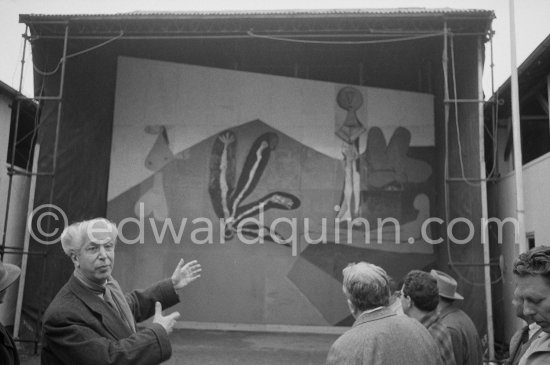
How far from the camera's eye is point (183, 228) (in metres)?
10.9

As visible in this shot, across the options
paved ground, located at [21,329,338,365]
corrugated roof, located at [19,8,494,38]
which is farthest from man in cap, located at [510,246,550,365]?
corrugated roof, located at [19,8,494,38]

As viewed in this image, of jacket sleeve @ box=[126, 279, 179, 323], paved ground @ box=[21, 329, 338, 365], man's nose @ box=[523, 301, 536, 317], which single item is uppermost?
man's nose @ box=[523, 301, 536, 317]

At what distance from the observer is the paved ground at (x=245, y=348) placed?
7.64 metres

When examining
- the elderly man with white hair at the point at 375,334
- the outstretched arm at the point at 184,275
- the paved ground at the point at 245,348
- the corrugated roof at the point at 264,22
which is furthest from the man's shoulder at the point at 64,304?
the corrugated roof at the point at 264,22

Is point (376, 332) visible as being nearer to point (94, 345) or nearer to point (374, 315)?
point (374, 315)

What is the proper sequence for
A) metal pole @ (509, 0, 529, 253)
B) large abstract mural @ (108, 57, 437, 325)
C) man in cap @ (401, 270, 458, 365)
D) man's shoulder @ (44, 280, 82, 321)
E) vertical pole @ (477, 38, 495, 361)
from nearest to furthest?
man's shoulder @ (44, 280, 82, 321)
man in cap @ (401, 270, 458, 365)
metal pole @ (509, 0, 529, 253)
vertical pole @ (477, 38, 495, 361)
large abstract mural @ (108, 57, 437, 325)

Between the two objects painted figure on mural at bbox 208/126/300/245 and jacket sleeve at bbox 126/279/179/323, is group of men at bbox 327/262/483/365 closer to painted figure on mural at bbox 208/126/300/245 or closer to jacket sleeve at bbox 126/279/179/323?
jacket sleeve at bbox 126/279/179/323

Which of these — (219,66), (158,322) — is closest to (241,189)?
(219,66)

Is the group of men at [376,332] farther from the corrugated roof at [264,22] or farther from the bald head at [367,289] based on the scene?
the corrugated roof at [264,22]

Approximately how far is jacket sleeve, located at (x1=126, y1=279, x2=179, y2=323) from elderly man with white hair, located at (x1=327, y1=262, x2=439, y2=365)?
1237 mm

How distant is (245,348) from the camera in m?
8.62

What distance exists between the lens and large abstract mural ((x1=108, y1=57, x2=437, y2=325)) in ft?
34.5

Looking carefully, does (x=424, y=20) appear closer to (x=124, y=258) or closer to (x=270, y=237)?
(x=270, y=237)

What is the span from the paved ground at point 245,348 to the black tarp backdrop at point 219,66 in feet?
7.69
